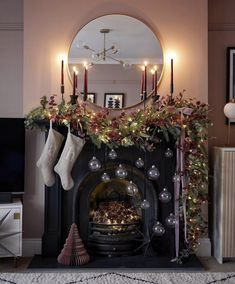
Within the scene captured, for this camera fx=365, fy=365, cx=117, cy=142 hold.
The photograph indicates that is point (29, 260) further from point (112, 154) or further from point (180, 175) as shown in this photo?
point (180, 175)

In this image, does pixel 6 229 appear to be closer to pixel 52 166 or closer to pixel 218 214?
pixel 52 166

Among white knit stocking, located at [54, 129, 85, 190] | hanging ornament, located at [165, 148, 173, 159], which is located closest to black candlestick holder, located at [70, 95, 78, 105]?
white knit stocking, located at [54, 129, 85, 190]

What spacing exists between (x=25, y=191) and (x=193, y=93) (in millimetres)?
1957

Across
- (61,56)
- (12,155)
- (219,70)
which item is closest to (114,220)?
(12,155)

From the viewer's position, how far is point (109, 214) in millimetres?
3627

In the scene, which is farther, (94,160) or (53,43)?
(53,43)

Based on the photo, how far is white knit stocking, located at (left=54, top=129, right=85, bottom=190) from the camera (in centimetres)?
333

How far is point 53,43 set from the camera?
3.66m

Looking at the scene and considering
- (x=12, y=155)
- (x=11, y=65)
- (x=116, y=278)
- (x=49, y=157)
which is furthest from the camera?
(x=11, y=65)

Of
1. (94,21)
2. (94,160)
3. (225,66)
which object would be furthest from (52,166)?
(225,66)

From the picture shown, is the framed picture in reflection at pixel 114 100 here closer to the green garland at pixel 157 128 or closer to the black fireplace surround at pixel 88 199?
the green garland at pixel 157 128

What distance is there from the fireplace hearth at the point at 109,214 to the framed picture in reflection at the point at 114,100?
447 mm

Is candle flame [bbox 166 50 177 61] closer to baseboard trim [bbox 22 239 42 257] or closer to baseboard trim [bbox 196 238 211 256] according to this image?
baseboard trim [bbox 196 238 211 256]

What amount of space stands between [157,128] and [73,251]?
1.37 meters
